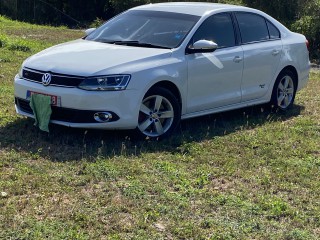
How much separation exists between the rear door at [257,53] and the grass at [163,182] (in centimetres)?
59

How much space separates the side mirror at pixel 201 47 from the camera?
23.9 feet

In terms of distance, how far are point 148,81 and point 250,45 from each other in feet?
6.99

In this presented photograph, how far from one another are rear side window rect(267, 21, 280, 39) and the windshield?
1.59m

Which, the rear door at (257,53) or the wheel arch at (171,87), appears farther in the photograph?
the rear door at (257,53)

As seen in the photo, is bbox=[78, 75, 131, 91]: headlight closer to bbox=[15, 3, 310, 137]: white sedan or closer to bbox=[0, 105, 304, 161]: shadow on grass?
bbox=[15, 3, 310, 137]: white sedan

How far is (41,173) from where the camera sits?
5.62 meters

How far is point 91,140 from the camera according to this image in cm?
675

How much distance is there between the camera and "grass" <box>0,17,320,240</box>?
4.68 m

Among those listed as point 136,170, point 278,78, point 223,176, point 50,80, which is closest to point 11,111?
point 50,80

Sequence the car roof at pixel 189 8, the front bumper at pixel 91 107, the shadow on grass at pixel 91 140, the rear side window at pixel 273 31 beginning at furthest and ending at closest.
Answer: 1. the rear side window at pixel 273 31
2. the car roof at pixel 189 8
3. the front bumper at pixel 91 107
4. the shadow on grass at pixel 91 140

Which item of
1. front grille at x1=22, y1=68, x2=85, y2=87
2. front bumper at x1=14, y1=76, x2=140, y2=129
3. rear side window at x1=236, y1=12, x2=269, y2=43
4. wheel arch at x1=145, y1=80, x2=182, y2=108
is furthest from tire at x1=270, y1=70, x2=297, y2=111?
front grille at x1=22, y1=68, x2=85, y2=87

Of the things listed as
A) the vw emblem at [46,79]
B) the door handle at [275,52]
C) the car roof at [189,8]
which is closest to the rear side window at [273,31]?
the door handle at [275,52]

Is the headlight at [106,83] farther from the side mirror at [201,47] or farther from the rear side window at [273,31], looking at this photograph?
the rear side window at [273,31]

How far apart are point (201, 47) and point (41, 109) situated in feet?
6.57
